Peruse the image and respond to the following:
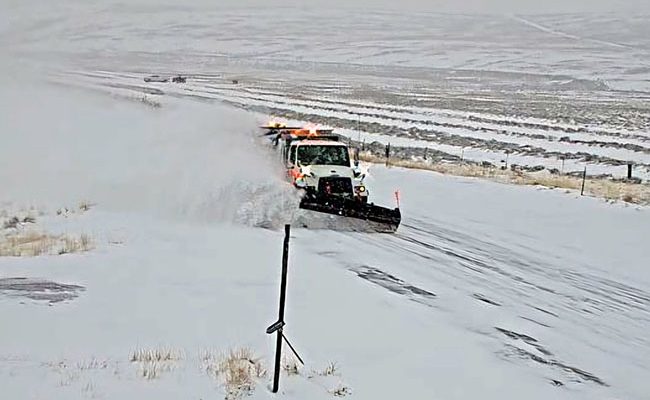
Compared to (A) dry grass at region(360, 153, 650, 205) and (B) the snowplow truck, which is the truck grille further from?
(A) dry grass at region(360, 153, 650, 205)

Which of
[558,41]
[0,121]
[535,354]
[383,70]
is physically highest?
[558,41]

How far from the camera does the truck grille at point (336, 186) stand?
2138 centimetres

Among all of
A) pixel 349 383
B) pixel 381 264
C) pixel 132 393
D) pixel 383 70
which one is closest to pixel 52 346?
pixel 132 393

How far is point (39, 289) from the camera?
13.0 m

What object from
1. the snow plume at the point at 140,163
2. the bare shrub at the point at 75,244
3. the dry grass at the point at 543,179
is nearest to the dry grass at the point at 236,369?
the bare shrub at the point at 75,244

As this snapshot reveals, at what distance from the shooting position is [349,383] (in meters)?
9.67

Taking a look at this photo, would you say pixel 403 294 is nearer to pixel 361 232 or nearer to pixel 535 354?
pixel 535 354

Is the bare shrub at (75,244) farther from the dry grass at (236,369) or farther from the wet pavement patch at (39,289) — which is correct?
the dry grass at (236,369)

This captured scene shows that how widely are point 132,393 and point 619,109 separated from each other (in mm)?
71520

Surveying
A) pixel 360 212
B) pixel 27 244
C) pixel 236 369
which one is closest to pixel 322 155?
pixel 360 212

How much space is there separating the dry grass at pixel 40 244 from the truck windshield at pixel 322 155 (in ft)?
20.8

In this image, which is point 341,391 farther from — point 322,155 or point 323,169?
point 322,155

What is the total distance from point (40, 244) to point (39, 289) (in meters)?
4.10

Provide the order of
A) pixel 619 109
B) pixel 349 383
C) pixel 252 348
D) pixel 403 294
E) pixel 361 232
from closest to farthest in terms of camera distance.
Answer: pixel 349 383
pixel 252 348
pixel 403 294
pixel 361 232
pixel 619 109
